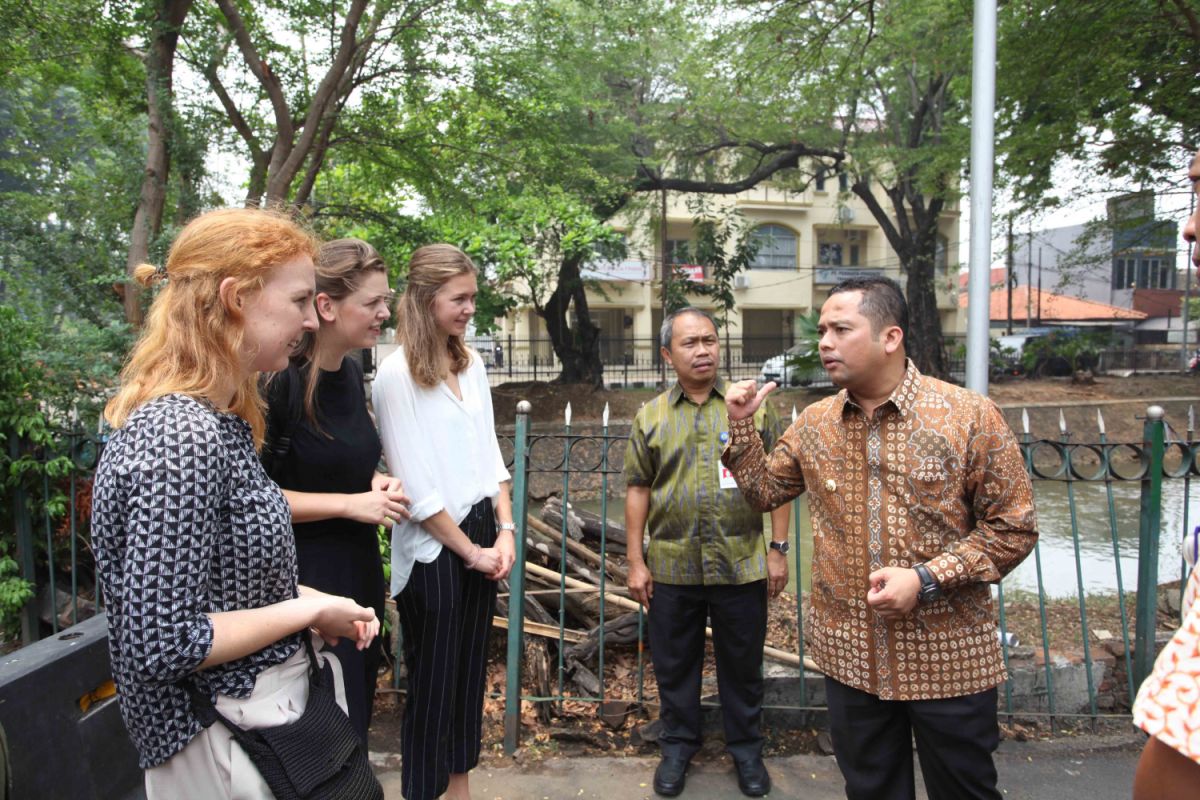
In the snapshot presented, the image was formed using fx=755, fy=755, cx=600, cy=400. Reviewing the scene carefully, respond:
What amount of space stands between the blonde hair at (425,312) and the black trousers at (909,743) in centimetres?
152

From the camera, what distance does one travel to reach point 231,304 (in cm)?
142

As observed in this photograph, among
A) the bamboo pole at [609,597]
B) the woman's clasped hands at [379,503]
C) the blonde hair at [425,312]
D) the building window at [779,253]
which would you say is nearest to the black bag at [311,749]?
the woman's clasped hands at [379,503]

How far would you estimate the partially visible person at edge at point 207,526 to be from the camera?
1256mm

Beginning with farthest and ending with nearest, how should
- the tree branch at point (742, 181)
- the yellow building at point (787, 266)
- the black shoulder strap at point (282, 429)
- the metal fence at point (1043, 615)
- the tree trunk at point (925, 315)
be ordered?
the yellow building at point (787, 266), the tree trunk at point (925, 315), the tree branch at point (742, 181), the metal fence at point (1043, 615), the black shoulder strap at point (282, 429)

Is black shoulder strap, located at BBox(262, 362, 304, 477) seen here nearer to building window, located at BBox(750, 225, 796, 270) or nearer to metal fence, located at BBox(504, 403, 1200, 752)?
metal fence, located at BBox(504, 403, 1200, 752)

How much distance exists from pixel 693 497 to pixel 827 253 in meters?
35.4

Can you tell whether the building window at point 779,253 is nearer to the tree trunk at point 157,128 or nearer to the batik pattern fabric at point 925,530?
the tree trunk at point 157,128

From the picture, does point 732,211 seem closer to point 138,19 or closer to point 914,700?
point 138,19

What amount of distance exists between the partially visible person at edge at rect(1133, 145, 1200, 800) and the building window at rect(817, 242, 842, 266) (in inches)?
1431

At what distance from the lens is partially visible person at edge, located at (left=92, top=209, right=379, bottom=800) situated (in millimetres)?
1256

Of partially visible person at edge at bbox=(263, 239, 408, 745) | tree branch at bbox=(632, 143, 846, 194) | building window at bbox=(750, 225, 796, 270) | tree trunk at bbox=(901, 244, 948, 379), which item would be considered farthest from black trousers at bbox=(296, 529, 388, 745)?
building window at bbox=(750, 225, 796, 270)

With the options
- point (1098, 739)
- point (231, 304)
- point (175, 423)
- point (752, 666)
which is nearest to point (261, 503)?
point (175, 423)

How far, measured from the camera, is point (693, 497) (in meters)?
2.83

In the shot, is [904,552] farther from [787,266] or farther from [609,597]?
[787,266]
